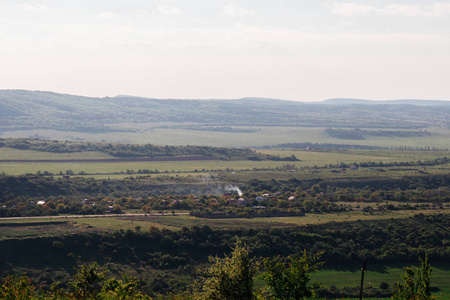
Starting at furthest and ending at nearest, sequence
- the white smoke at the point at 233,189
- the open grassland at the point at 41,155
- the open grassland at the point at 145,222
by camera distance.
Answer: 1. the open grassland at the point at 41,155
2. the white smoke at the point at 233,189
3. the open grassland at the point at 145,222

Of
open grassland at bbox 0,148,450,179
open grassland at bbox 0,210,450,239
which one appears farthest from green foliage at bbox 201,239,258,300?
open grassland at bbox 0,148,450,179

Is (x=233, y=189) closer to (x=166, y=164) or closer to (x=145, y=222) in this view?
(x=166, y=164)

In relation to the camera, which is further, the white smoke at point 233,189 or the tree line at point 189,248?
the white smoke at point 233,189

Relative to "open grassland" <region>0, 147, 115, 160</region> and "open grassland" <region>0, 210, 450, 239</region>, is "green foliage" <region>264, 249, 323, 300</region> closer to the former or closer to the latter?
"open grassland" <region>0, 210, 450, 239</region>

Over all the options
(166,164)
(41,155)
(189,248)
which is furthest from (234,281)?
(41,155)

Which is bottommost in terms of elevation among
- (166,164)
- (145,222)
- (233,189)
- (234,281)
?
(233,189)

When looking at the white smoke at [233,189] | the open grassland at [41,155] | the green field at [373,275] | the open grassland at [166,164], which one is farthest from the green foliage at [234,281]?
the open grassland at [41,155]

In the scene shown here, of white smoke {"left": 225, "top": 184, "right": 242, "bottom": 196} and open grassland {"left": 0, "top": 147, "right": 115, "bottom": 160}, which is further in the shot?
open grassland {"left": 0, "top": 147, "right": 115, "bottom": 160}

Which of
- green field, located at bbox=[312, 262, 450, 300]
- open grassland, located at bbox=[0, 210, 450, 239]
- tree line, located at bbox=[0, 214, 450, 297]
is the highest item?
open grassland, located at bbox=[0, 210, 450, 239]

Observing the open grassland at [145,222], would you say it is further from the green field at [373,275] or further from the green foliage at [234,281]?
the green foliage at [234,281]

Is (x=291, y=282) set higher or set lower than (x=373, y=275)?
higher

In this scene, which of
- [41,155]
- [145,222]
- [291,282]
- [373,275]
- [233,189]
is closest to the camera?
[291,282]
